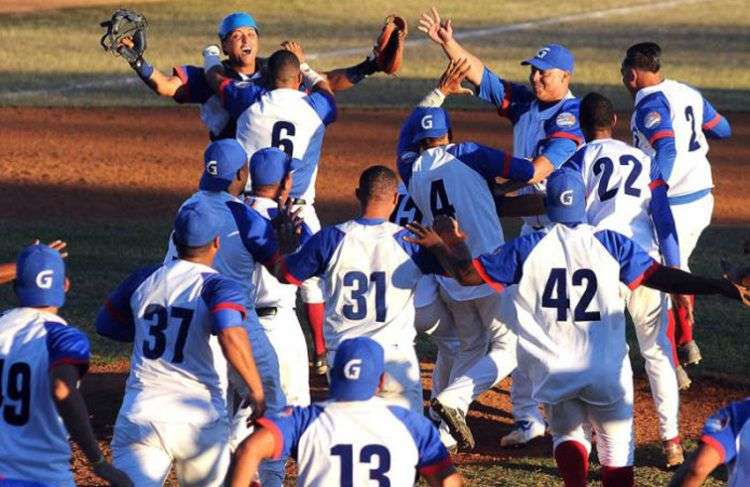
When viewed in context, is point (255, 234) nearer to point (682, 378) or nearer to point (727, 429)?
point (727, 429)

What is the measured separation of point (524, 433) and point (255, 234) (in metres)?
2.44

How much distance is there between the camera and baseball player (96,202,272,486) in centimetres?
670

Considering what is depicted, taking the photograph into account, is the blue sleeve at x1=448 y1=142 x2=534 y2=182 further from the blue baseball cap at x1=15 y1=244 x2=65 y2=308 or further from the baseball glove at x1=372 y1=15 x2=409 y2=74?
the blue baseball cap at x1=15 y1=244 x2=65 y2=308

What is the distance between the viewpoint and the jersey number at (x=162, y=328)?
6.71 m

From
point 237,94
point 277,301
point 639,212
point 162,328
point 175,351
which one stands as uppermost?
point 237,94

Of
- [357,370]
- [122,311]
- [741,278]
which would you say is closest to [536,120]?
[741,278]

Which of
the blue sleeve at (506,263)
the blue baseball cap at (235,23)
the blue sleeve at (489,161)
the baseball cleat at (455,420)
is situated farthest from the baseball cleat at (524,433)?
the blue baseball cap at (235,23)

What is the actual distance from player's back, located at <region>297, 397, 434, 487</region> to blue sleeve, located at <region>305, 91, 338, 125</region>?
429 centimetres

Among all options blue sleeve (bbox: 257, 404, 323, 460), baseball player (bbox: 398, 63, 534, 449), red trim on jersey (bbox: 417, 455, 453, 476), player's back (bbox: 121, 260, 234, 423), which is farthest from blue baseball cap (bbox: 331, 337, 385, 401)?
baseball player (bbox: 398, 63, 534, 449)

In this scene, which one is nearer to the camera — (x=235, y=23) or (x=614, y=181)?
(x=614, y=181)

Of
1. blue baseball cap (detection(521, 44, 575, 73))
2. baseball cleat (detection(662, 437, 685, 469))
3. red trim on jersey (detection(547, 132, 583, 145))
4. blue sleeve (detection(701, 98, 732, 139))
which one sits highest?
blue baseball cap (detection(521, 44, 575, 73))

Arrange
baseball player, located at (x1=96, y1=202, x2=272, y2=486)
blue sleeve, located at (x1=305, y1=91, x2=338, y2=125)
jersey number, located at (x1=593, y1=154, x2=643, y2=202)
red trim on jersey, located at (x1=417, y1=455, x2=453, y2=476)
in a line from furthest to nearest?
blue sleeve, located at (x1=305, y1=91, x2=338, y2=125) < jersey number, located at (x1=593, y1=154, x2=643, y2=202) < baseball player, located at (x1=96, y1=202, x2=272, y2=486) < red trim on jersey, located at (x1=417, y1=455, x2=453, y2=476)

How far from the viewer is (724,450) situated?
537 cm

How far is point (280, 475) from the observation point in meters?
7.69
